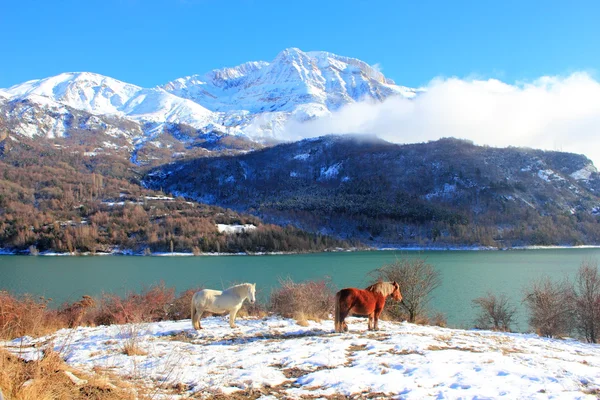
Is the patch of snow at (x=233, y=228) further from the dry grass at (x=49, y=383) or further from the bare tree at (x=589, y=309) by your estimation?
the dry grass at (x=49, y=383)

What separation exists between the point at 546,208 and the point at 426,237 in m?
65.4

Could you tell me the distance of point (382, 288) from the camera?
1198cm

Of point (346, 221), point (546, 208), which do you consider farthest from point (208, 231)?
point (546, 208)

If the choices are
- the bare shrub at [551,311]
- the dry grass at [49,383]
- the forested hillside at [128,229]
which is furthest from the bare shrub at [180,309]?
the forested hillside at [128,229]

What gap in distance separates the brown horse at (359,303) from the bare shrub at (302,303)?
2241mm

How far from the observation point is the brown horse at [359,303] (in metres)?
10.9

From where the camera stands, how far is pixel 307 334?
10719 mm

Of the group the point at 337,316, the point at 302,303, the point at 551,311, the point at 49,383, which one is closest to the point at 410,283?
the point at 302,303

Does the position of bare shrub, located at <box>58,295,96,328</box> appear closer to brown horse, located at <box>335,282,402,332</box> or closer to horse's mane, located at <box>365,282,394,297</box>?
brown horse, located at <box>335,282,402,332</box>

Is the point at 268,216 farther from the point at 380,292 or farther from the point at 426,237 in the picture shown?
the point at 380,292

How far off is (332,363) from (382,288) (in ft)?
15.4

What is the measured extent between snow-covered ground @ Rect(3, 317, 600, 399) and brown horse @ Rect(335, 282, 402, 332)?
1.54 feet

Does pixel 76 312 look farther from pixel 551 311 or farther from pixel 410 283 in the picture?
pixel 551 311

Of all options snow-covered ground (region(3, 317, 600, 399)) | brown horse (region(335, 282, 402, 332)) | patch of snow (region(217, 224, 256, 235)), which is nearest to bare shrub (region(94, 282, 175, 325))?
snow-covered ground (region(3, 317, 600, 399))
